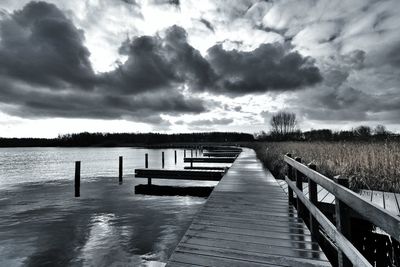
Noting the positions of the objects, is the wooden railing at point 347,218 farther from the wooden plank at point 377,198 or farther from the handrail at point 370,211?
the wooden plank at point 377,198

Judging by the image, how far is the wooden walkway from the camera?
3.10m

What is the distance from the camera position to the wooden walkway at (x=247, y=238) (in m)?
3.10

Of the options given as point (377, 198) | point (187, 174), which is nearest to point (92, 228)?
point (187, 174)

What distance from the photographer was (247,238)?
379cm

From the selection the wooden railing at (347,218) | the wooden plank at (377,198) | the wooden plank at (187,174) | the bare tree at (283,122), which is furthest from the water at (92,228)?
the bare tree at (283,122)

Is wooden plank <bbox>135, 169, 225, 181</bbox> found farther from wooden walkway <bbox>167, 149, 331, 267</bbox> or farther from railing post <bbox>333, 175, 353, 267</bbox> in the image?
railing post <bbox>333, 175, 353, 267</bbox>

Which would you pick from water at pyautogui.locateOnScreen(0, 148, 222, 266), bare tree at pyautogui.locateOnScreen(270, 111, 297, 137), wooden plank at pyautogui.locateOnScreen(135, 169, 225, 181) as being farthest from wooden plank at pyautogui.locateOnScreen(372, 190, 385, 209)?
bare tree at pyautogui.locateOnScreen(270, 111, 297, 137)

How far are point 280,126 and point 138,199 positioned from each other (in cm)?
7239

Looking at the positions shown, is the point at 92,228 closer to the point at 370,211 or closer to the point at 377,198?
the point at 370,211

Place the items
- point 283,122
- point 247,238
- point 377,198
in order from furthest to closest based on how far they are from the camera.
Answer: point 283,122 → point 377,198 → point 247,238

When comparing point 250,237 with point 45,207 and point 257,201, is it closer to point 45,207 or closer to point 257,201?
point 257,201

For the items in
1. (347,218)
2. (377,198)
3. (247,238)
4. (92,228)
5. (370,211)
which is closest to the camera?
(370,211)

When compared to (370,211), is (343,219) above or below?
below

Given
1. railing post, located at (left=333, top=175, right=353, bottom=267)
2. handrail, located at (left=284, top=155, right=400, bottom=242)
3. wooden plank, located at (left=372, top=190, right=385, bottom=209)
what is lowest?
wooden plank, located at (left=372, top=190, right=385, bottom=209)
